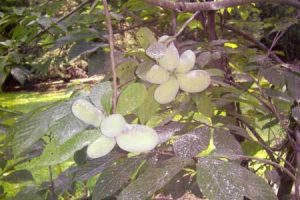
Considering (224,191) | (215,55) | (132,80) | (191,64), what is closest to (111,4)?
(215,55)

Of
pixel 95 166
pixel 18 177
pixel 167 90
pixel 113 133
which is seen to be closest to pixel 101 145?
pixel 113 133

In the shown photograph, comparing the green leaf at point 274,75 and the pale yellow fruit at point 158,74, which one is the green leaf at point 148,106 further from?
the green leaf at point 274,75

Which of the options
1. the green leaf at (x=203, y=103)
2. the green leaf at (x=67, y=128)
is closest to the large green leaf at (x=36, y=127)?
the green leaf at (x=67, y=128)

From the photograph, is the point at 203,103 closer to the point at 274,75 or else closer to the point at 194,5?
the point at 194,5

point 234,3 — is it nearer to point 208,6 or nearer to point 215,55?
point 208,6

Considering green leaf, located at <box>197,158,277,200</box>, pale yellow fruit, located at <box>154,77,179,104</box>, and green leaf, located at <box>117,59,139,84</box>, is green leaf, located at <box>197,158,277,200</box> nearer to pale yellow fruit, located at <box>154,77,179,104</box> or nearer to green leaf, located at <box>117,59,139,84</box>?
pale yellow fruit, located at <box>154,77,179,104</box>

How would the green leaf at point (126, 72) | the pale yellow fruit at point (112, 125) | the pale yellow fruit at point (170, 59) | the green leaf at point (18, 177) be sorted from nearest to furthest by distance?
1. the pale yellow fruit at point (112, 125)
2. the pale yellow fruit at point (170, 59)
3. the green leaf at point (126, 72)
4. the green leaf at point (18, 177)
